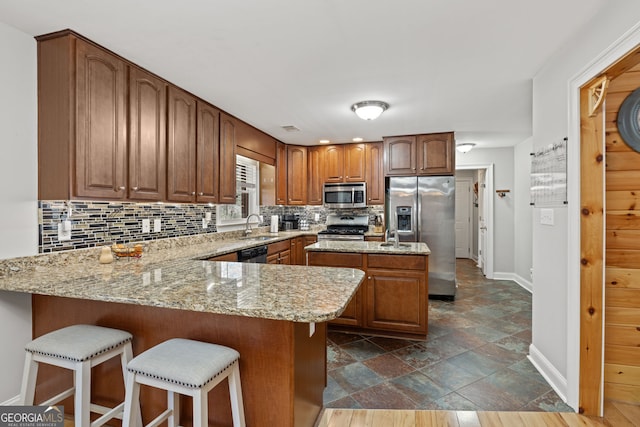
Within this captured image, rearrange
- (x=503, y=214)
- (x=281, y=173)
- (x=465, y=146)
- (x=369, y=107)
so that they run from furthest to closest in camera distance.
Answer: (x=503, y=214), (x=281, y=173), (x=465, y=146), (x=369, y=107)

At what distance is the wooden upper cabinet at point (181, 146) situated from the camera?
2.72 meters

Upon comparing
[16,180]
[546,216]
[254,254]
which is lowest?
[254,254]

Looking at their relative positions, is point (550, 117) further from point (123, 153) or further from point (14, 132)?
point (14, 132)

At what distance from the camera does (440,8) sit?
1.71m

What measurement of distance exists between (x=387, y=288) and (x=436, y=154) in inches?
96.2

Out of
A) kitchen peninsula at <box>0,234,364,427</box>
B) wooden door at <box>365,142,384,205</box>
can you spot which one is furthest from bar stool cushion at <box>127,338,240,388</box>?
wooden door at <box>365,142,384,205</box>

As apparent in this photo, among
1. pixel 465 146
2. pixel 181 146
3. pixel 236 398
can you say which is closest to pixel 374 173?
pixel 465 146

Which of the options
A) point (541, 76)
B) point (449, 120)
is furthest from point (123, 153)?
point (449, 120)

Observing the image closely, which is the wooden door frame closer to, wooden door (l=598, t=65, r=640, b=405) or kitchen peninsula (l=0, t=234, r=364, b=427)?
wooden door (l=598, t=65, r=640, b=405)

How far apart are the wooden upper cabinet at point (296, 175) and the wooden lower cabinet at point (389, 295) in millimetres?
2359

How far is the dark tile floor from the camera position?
2037mm

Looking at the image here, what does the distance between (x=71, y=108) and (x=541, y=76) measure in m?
3.38

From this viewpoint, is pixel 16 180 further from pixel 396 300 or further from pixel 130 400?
pixel 396 300

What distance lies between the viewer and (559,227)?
2.13 metres
